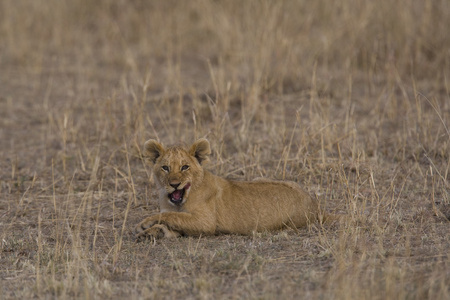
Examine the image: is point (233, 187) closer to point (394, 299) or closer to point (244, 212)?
point (244, 212)

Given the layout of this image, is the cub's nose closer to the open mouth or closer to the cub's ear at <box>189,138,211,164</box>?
the open mouth

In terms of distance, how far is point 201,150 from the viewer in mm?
6617

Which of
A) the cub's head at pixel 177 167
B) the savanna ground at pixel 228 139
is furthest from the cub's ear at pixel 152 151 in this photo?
the savanna ground at pixel 228 139

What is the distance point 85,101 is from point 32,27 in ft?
15.4

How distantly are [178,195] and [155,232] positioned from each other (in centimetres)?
37

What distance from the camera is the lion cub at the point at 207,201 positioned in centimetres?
637

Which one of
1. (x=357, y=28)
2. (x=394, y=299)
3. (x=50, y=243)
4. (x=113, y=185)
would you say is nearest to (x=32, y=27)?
(x=357, y=28)

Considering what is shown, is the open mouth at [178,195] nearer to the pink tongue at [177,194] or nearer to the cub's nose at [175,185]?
the pink tongue at [177,194]

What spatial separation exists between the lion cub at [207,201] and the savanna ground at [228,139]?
119 mm

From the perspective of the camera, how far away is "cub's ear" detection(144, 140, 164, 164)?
6.56m

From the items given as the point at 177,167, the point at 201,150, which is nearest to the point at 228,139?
the point at 201,150

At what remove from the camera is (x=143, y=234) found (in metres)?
6.35

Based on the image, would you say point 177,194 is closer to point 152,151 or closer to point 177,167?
point 177,167

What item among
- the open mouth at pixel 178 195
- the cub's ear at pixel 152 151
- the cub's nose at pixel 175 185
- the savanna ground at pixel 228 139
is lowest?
the savanna ground at pixel 228 139
